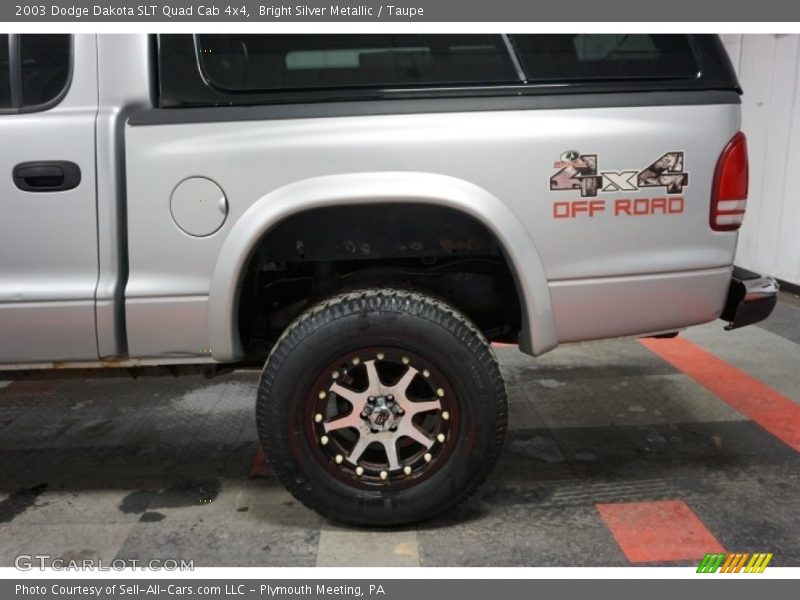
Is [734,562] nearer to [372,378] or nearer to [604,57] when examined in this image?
[372,378]

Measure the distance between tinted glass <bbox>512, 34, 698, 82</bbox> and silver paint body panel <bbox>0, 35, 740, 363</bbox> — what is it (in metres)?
0.16

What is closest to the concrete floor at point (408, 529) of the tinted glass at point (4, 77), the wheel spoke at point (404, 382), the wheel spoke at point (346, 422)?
the wheel spoke at point (346, 422)

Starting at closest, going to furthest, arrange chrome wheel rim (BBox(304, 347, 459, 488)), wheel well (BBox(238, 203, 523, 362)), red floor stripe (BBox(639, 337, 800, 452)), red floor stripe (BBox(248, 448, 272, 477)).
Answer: chrome wheel rim (BBox(304, 347, 459, 488))
wheel well (BBox(238, 203, 523, 362))
red floor stripe (BBox(248, 448, 272, 477))
red floor stripe (BBox(639, 337, 800, 452))

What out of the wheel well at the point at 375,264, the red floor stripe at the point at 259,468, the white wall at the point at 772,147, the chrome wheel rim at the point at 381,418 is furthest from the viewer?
the white wall at the point at 772,147

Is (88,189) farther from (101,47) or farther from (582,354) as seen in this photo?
(582,354)

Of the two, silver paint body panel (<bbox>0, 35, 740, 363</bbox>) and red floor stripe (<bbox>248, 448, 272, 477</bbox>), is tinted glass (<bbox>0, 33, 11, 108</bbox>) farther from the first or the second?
red floor stripe (<bbox>248, 448, 272, 477</bbox>)

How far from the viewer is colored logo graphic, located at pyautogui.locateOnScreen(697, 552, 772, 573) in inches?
86.6

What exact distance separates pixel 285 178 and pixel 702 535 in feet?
6.35

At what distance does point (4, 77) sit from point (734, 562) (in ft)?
9.84

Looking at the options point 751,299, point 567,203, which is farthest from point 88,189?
point 751,299

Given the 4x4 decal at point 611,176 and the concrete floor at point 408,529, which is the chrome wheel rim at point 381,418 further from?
the 4x4 decal at point 611,176

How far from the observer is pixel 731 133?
2.25 metres

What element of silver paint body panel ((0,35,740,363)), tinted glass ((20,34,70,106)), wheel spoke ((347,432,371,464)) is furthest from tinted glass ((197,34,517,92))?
wheel spoke ((347,432,371,464))

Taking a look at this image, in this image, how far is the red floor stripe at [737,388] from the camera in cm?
329
